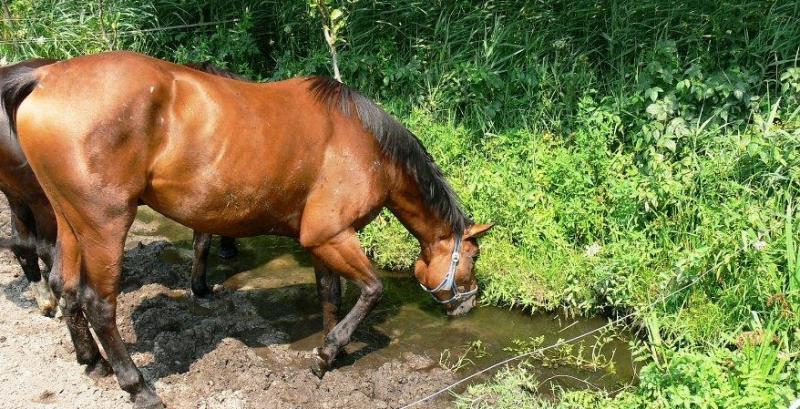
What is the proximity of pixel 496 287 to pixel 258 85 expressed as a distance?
2500 millimetres

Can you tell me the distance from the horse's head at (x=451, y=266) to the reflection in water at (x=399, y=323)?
0.31 meters

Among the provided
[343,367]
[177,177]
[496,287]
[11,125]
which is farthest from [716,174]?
[11,125]

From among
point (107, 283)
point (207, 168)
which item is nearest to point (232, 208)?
point (207, 168)

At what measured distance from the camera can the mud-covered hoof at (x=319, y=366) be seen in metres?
4.95

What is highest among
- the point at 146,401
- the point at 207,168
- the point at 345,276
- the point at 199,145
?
the point at 199,145

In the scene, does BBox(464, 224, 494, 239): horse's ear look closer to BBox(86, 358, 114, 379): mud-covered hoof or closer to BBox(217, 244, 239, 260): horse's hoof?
BBox(217, 244, 239, 260): horse's hoof

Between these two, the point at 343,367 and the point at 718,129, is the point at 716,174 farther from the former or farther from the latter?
the point at 343,367

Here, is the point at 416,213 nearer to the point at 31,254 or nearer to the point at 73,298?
the point at 73,298

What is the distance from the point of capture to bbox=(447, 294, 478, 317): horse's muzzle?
578cm

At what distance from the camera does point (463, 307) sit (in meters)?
5.80

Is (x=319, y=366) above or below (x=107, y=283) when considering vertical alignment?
below

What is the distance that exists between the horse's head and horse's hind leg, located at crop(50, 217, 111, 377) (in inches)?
88.4

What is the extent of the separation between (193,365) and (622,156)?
382cm

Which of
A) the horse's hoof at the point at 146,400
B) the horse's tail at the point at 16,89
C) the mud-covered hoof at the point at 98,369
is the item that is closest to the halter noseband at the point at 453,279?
the horse's hoof at the point at 146,400
